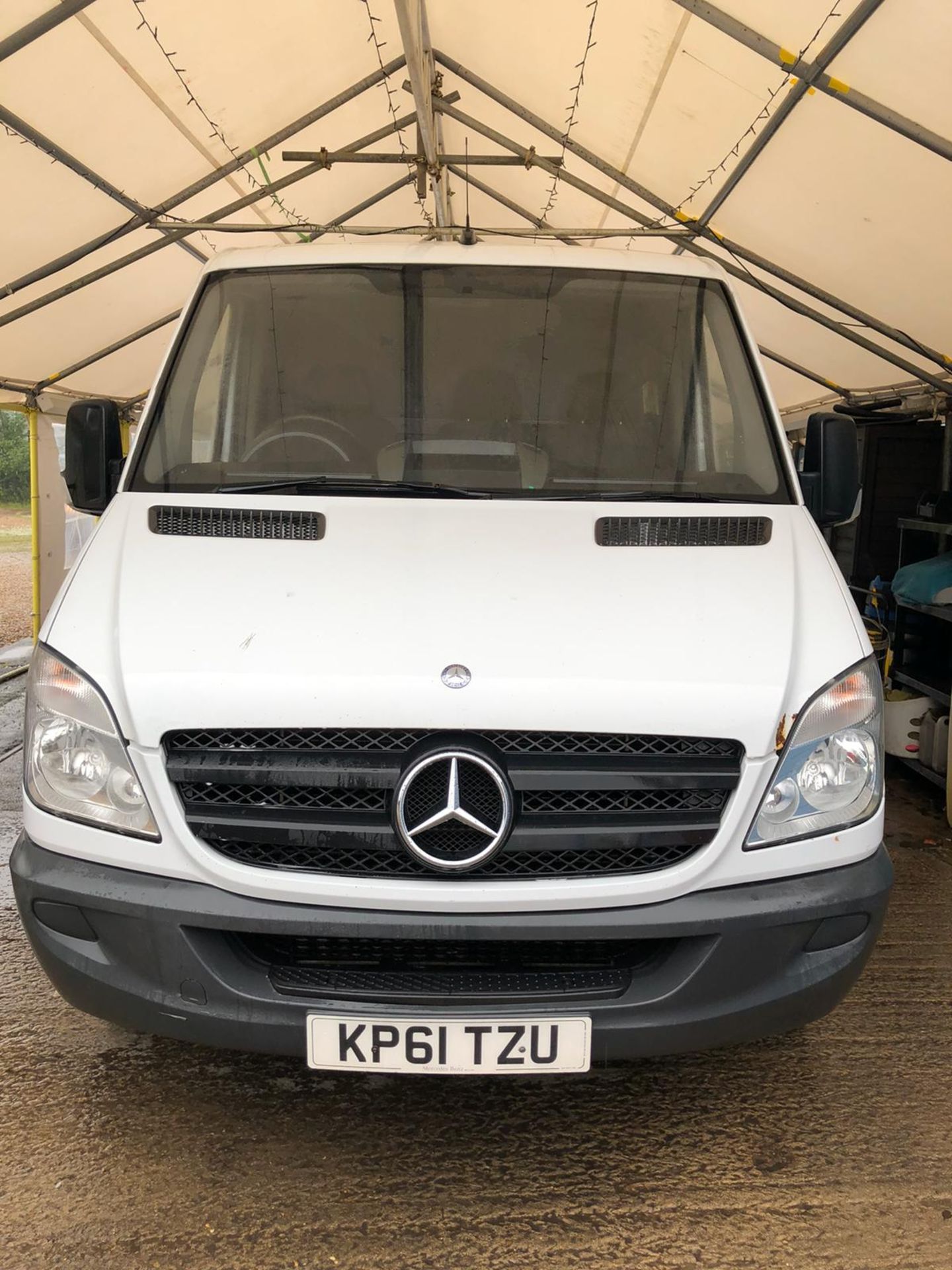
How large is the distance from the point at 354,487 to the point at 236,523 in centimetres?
34

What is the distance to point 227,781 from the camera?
7.41ft

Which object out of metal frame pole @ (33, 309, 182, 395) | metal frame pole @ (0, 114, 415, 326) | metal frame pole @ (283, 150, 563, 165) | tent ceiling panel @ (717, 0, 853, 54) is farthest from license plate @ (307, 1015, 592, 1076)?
metal frame pole @ (33, 309, 182, 395)

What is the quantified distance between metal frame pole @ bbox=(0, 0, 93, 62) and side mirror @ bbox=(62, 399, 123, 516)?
3.01 metres

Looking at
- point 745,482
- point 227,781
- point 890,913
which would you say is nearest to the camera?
point 227,781

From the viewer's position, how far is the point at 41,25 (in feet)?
17.1

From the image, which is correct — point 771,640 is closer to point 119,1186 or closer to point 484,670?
point 484,670

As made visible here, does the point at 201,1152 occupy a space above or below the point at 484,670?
below

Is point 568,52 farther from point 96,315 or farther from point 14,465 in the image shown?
point 14,465

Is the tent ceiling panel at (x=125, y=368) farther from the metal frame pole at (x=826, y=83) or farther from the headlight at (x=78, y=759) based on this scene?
the headlight at (x=78, y=759)

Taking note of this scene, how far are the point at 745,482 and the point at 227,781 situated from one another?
169cm

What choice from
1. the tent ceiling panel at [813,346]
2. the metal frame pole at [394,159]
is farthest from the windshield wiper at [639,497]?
the tent ceiling panel at [813,346]

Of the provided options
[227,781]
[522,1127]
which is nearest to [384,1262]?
[522,1127]

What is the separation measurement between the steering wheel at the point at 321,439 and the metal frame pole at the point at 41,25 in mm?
3389

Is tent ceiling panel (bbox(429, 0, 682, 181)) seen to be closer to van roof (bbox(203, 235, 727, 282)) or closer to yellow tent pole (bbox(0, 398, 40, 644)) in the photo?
van roof (bbox(203, 235, 727, 282))
